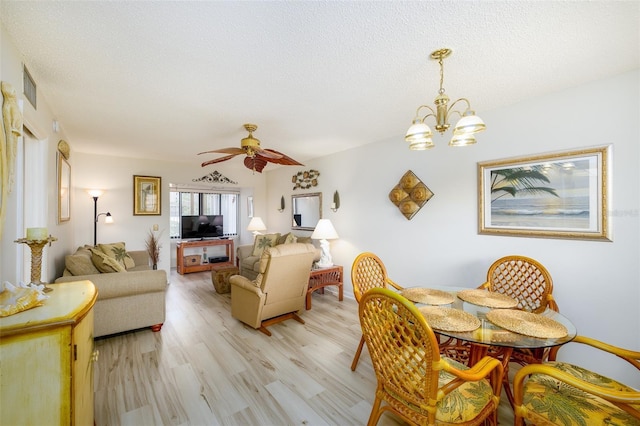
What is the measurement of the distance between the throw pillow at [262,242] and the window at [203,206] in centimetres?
199

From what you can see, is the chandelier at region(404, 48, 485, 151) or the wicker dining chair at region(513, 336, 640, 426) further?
the chandelier at region(404, 48, 485, 151)

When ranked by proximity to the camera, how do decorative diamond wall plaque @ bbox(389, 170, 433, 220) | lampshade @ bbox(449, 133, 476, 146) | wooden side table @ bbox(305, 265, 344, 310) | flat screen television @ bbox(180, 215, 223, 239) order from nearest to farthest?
lampshade @ bbox(449, 133, 476, 146)
decorative diamond wall plaque @ bbox(389, 170, 433, 220)
wooden side table @ bbox(305, 265, 344, 310)
flat screen television @ bbox(180, 215, 223, 239)

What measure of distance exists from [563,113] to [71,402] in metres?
3.74

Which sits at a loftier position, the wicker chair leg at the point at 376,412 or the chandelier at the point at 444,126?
the chandelier at the point at 444,126

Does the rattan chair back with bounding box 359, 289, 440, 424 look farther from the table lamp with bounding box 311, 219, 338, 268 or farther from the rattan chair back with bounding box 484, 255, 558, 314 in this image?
the table lamp with bounding box 311, 219, 338, 268

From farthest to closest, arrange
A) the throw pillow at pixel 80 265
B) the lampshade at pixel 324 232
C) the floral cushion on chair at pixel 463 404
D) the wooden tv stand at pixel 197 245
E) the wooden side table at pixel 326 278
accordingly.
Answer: the wooden tv stand at pixel 197 245 → the lampshade at pixel 324 232 → the wooden side table at pixel 326 278 → the throw pillow at pixel 80 265 → the floral cushion on chair at pixel 463 404

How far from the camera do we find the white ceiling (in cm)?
136

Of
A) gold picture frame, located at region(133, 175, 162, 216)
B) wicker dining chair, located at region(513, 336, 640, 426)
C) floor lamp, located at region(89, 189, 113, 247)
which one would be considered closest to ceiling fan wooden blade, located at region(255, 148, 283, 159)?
wicker dining chair, located at region(513, 336, 640, 426)

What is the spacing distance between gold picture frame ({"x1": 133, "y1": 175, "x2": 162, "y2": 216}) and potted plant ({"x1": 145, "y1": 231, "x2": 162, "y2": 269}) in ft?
1.44

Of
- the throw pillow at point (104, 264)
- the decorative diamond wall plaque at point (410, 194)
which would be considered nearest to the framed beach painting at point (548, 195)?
the decorative diamond wall plaque at point (410, 194)

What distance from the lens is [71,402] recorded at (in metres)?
1.07

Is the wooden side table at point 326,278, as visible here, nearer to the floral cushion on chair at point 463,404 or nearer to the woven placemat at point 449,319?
the woven placemat at point 449,319

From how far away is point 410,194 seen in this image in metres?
3.37

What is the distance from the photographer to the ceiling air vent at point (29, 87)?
1811mm
